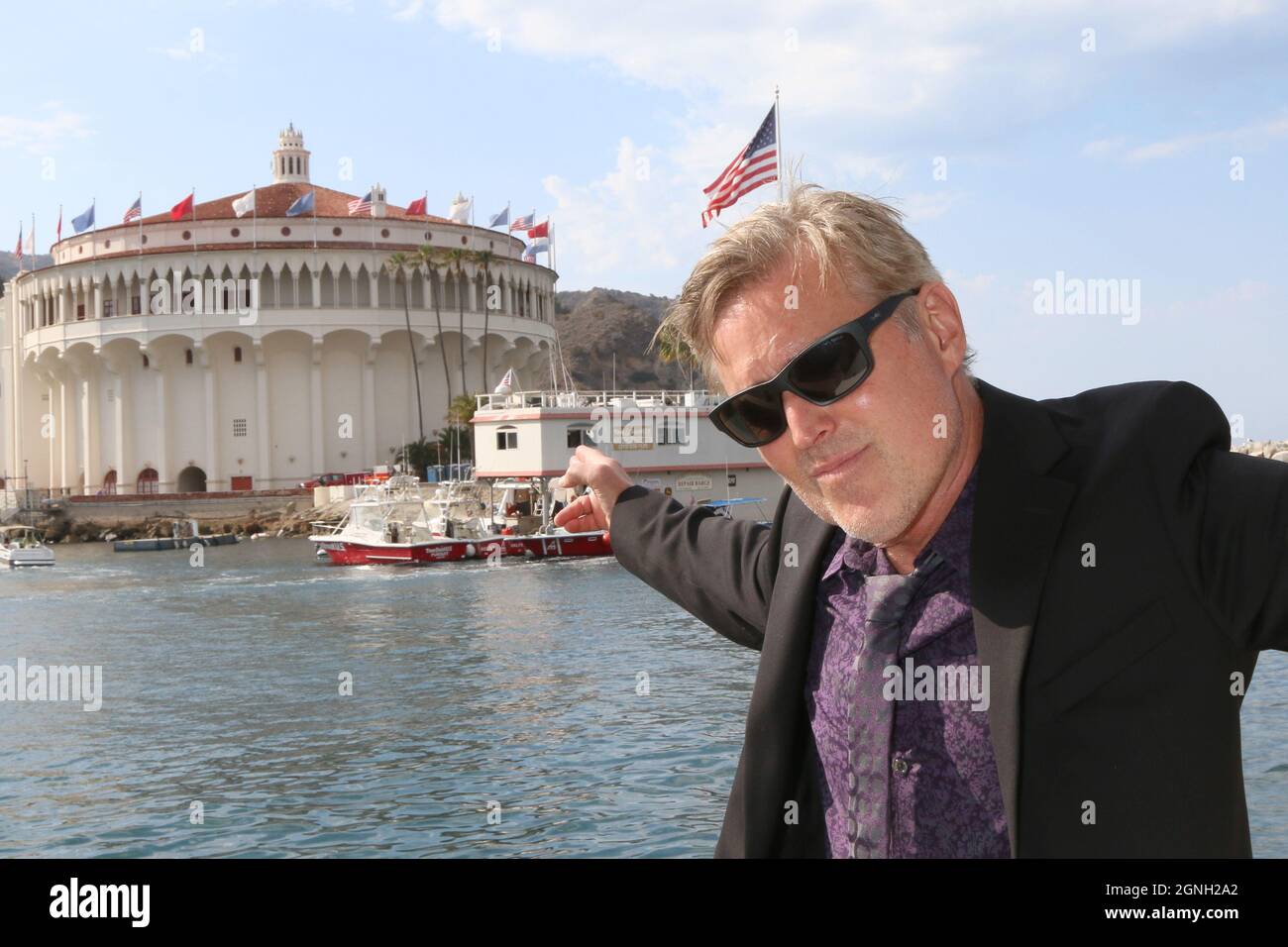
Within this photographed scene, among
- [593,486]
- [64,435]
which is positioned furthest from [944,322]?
[64,435]

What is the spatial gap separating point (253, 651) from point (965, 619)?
993 inches

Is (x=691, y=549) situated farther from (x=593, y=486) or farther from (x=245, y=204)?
(x=245, y=204)

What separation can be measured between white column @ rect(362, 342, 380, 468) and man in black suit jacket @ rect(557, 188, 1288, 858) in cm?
8268

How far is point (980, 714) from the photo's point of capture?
6.97ft

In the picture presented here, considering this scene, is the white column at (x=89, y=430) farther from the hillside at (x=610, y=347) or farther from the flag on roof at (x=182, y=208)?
the hillside at (x=610, y=347)

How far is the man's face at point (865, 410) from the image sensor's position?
226 cm

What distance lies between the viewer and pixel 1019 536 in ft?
6.91

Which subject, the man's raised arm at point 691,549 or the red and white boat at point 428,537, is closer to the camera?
the man's raised arm at point 691,549

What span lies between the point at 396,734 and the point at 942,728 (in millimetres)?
15623

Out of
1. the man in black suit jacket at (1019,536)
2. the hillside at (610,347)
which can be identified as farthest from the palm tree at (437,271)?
the man in black suit jacket at (1019,536)

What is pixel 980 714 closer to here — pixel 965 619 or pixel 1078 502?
pixel 965 619

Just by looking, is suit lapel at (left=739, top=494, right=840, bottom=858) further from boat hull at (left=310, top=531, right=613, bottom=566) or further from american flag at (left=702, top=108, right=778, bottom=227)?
boat hull at (left=310, top=531, right=613, bottom=566)

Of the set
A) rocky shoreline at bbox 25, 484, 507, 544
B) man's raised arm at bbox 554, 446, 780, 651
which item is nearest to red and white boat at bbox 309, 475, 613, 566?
rocky shoreline at bbox 25, 484, 507, 544
